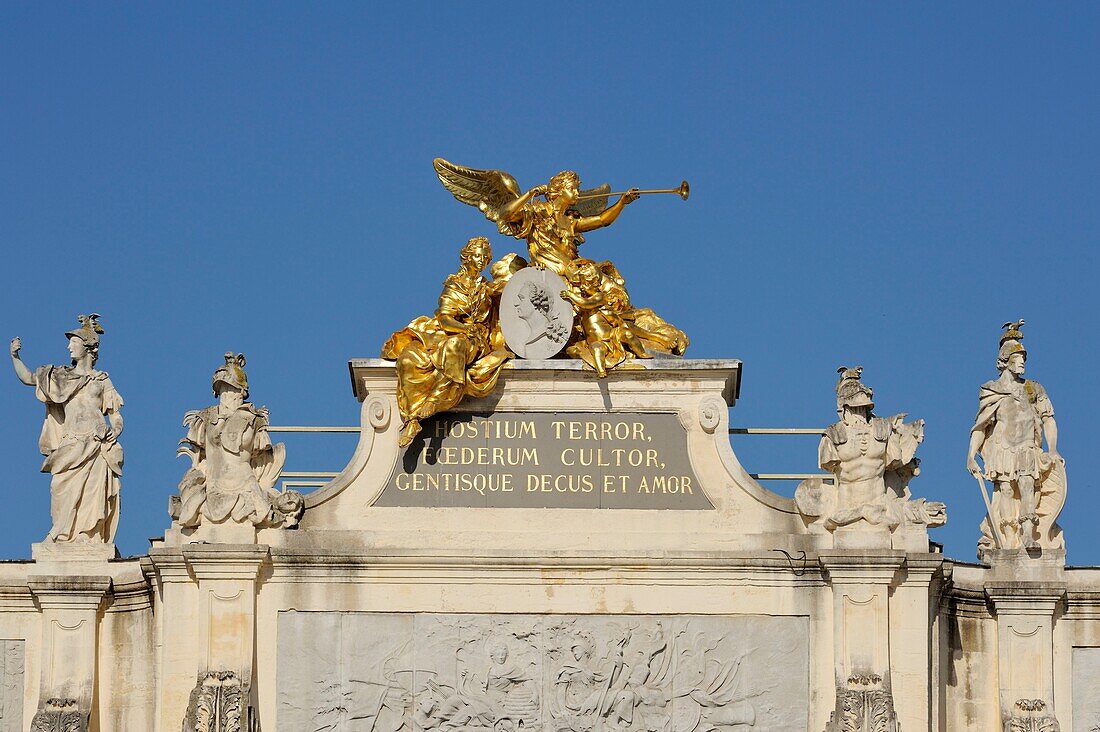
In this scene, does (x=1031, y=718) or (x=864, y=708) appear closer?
(x=864, y=708)

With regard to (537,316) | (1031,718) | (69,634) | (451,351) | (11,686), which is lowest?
(1031,718)

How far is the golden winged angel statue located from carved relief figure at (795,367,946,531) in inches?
71.1

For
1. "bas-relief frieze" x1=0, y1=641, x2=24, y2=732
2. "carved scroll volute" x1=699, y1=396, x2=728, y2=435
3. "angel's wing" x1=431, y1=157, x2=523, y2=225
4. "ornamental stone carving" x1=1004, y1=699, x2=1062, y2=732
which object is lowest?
"ornamental stone carving" x1=1004, y1=699, x2=1062, y2=732

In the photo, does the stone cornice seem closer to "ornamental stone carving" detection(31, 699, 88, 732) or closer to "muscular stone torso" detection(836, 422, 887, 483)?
"muscular stone torso" detection(836, 422, 887, 483)

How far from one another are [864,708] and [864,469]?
93.9 inches

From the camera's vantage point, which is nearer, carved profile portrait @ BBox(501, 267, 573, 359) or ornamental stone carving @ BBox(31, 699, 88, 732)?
ornamental stone carving @ BBox(31, 699, 88, 732)

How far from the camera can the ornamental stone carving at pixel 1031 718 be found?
29.9 meters

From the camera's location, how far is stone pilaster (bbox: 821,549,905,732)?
96.5ft

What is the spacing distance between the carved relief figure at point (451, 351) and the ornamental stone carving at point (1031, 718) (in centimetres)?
607

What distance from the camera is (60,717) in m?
29.9

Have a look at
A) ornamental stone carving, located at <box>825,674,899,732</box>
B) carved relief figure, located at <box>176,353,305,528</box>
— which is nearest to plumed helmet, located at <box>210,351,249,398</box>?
carved relief figure, located at <box>176,353,305,528</box>

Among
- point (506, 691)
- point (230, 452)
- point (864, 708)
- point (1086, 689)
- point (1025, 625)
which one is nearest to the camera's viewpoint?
point (864, 708)

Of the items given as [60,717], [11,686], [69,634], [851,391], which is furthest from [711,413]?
[11,686]

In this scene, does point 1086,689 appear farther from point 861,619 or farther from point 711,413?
point 711,413
